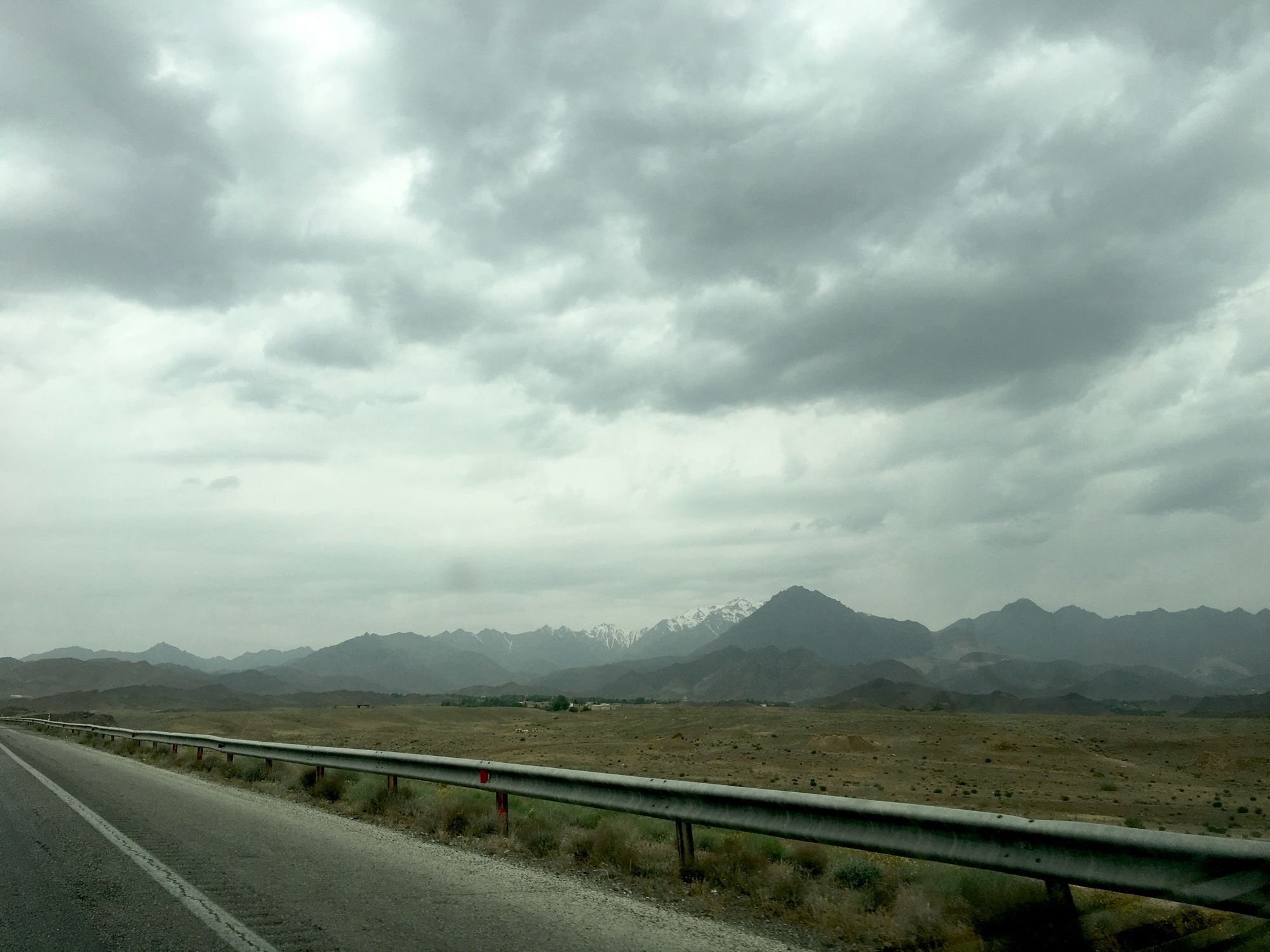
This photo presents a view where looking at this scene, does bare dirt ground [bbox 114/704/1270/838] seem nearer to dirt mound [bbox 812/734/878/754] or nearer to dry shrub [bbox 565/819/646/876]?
dirt mound [bbox 812/734/878/754]

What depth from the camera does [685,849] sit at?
29.2ft

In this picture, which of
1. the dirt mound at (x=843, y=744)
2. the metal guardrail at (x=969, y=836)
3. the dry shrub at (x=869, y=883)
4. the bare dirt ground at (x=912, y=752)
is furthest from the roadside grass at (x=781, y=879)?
the dirt mound at (x=843, y=744)

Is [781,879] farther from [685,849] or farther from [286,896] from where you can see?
[286,896]

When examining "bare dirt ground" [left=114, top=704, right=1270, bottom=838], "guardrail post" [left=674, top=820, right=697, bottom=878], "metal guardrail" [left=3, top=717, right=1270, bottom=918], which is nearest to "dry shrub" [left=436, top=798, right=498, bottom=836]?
"metal guardrail" [left=3, top=717, right=1270, bottom=918]

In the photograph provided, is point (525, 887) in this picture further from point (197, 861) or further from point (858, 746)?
point (858, 746)

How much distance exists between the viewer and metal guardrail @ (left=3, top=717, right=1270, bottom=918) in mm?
4922

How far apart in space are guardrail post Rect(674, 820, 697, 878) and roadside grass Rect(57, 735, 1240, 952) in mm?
53

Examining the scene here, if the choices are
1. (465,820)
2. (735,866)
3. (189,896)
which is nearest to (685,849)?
(735,866)

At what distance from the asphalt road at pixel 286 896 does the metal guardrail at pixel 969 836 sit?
967mm

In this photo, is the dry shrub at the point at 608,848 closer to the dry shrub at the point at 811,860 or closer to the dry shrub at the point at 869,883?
the dry shrub at the point at 811,860

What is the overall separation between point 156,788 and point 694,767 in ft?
93.1

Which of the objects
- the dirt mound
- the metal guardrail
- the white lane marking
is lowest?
the dirt mound

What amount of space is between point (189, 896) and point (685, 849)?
4.65m

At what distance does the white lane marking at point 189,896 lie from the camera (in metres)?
6.54
